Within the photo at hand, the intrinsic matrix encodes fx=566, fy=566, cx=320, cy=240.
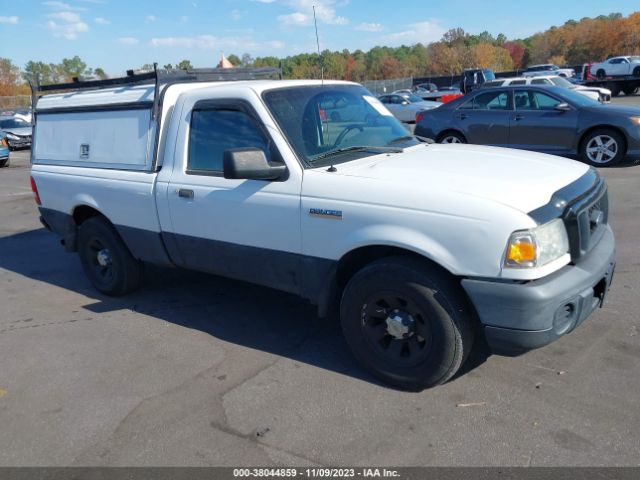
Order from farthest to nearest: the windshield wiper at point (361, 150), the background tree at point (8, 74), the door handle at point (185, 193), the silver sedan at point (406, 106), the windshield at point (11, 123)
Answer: the background tree at point (8, 74) → the windshield at point (11, 123) → the silver sedan at point (406, 106) → the door handle at point (185, 193) → the windshield wiper at point (361, 150)

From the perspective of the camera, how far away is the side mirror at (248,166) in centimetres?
360

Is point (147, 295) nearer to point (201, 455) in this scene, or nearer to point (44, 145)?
point (44, 145)

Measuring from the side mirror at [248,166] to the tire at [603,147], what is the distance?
27.8 feet

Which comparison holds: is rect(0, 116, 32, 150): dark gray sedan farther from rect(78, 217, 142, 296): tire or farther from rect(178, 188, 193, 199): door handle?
rect(178, 188, 193, 199): door handle

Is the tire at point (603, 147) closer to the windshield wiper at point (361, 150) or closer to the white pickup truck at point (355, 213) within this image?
the white pickup truck at point (355, 213)

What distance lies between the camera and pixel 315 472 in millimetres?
2834

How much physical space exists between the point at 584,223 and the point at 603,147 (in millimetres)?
7999

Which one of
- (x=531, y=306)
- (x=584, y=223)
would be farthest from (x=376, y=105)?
(x=531, y=306)

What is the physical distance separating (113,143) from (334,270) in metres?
2.59

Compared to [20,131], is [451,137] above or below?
below

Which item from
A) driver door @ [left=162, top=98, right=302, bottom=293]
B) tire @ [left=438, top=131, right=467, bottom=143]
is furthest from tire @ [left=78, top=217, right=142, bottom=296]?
tire @ [left=438, top=131, right=467, bottom=143]

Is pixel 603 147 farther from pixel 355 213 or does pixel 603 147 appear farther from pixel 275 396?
pixel 275 396

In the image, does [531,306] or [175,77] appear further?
[175,77]

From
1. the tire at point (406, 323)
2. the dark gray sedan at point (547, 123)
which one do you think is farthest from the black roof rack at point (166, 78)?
the dark gray sedan at point (547, 123)
